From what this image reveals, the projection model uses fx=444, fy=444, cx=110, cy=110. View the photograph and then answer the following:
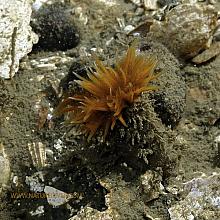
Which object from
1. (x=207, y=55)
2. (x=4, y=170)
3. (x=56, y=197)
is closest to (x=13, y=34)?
(x=4, y=170)

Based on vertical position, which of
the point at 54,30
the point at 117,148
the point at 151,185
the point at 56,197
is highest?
the point at 54,30

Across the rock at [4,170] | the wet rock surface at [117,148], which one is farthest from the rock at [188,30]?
the rock at [4,170]

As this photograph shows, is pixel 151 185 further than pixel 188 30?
No

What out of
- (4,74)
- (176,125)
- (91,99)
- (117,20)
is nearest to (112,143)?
(91,99)

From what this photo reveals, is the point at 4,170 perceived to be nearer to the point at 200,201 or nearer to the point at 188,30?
the point at 200,201

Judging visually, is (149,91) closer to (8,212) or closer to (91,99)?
(91,99)

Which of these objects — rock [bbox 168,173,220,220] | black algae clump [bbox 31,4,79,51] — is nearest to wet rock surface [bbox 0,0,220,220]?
rock [bbox 168,173,220,220]

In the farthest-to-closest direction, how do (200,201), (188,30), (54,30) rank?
(54,30)
(188,30)
(200,201)
